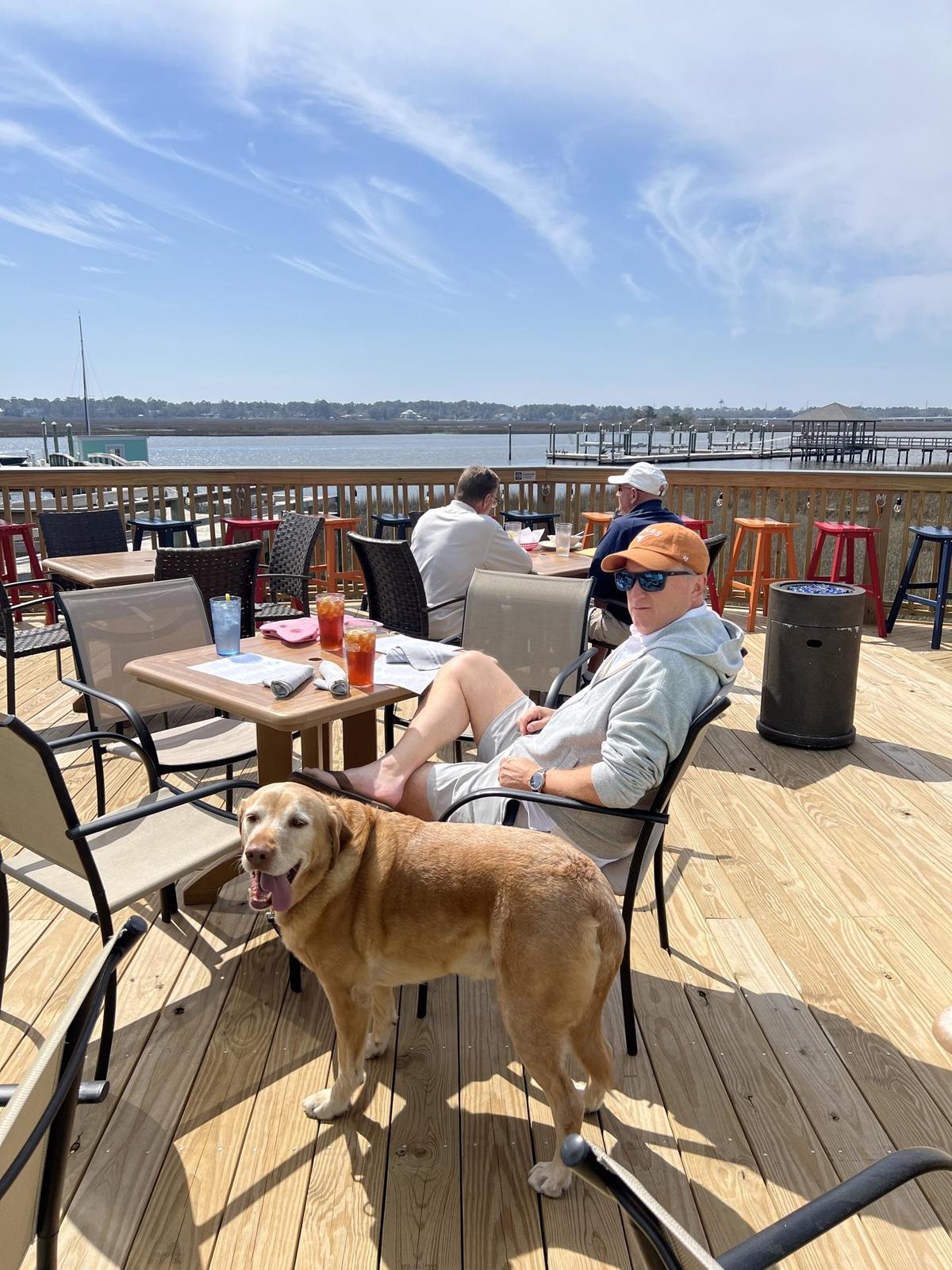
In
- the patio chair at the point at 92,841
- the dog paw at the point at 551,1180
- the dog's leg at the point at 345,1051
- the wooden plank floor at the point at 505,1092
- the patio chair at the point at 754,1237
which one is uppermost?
the patio chair at the point at 754,1237

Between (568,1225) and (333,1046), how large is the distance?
0.75m

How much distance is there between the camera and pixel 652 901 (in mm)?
2732

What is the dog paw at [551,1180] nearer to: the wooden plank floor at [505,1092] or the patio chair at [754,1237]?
the wooden plank floor at [505,1092]

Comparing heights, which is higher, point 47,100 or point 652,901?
point 47,100

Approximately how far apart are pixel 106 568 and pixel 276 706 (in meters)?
2.87

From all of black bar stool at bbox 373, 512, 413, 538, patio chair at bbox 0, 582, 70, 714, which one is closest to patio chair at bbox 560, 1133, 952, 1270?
patio chair at bbox 0, 582, 70, 714

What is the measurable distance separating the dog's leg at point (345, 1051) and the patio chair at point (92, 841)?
0.51m

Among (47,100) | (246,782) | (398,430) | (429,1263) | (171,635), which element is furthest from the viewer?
(398,430)

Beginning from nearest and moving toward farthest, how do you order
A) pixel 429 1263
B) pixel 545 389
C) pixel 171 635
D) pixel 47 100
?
pixel 429 1263 → pixel 171 635 → pixel 47 100 → pixel 545 389

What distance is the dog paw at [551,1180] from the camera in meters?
1.60

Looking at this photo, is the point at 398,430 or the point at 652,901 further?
the point at 398,430

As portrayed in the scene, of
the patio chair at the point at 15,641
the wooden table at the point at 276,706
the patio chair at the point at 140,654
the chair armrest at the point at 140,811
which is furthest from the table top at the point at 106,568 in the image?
the chair armrest at the point at 140,811

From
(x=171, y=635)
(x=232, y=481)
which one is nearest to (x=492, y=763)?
(x=171, y=635)

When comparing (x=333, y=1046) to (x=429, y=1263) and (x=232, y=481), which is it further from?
(x=232, y=481)
